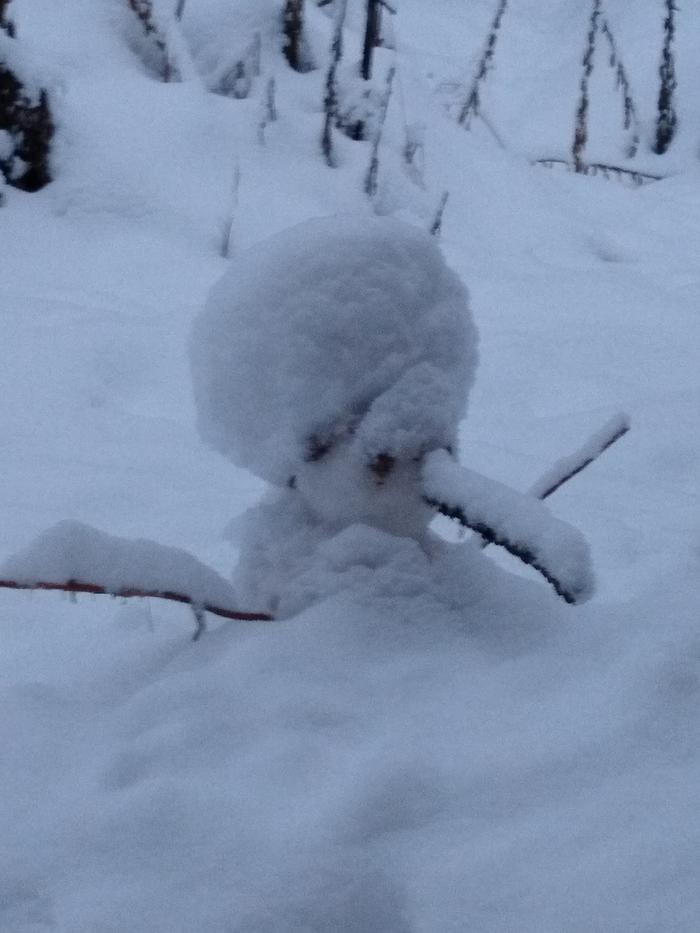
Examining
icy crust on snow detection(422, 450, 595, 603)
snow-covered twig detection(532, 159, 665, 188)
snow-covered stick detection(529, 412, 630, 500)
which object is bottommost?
snow-covered twig detection(532, 159, 665, 188)

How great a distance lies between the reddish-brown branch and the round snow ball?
166mm

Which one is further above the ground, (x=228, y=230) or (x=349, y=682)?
(x=349, y=682)

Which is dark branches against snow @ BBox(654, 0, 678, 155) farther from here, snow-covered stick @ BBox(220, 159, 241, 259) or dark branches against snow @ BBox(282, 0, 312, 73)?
snow-covered stick @ BBox(220, 159, 241, 259)

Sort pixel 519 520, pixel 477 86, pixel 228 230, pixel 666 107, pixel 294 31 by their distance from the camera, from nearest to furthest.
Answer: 1. pixel 519 520
2. pixel 228 230
3. pixel 294 31
4. pixel 477 86
5. pixel 666 107

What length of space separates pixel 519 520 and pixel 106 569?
427 mm

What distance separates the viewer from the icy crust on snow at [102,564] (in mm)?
980

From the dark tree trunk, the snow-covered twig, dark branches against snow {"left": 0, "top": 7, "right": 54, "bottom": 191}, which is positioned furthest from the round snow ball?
the snow-covered twig

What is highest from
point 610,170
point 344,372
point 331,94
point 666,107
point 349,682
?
point 344,372

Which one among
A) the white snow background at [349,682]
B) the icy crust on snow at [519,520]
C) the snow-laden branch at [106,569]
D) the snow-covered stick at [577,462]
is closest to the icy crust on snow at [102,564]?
the snow-laden branch at [106,569]

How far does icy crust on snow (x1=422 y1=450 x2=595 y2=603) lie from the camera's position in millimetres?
902

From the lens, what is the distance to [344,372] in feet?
3.45

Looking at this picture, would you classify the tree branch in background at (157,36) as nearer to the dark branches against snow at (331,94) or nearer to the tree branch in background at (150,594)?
the dark branches against snow at (331,94)

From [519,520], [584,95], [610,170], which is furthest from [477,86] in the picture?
[519,520]

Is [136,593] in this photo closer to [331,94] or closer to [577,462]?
[577,462]
